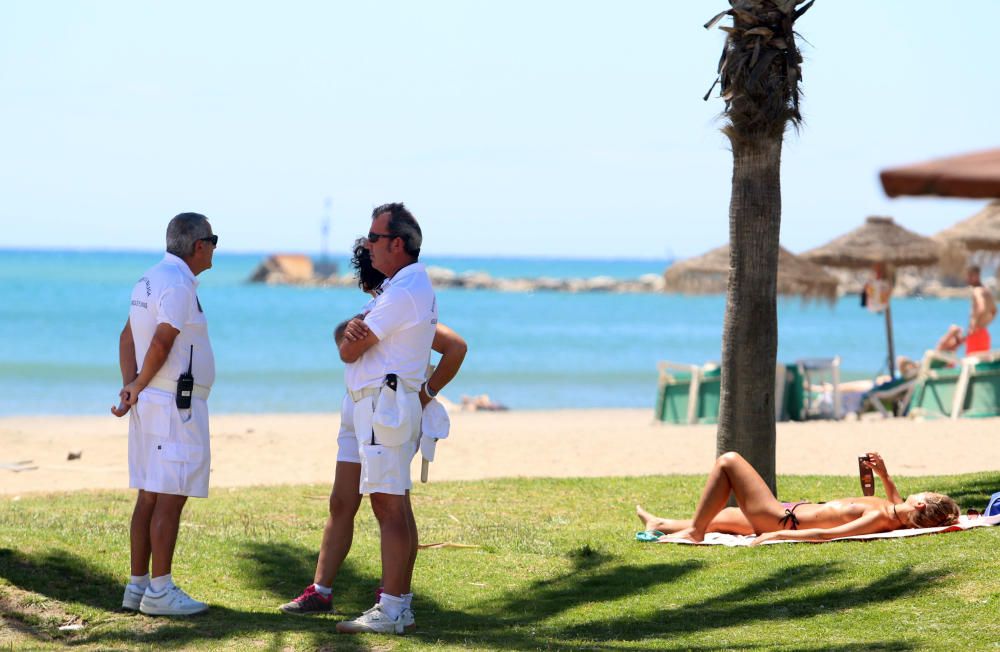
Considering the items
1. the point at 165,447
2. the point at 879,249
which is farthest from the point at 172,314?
the point at 879,249

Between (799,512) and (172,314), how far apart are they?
3758 mm

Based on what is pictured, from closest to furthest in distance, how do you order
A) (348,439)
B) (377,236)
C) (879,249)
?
1. (377,236)
2. (348,439)
3. (879,249)

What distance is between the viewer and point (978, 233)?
66.6 ft

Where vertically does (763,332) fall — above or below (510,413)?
above

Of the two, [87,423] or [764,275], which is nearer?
[764,275]

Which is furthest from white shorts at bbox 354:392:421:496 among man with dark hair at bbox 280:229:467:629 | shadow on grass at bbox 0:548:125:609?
shadow on grass at bbox 0:548:125:609

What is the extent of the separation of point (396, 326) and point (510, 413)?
1804cm

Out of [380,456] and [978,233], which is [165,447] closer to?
[380,456]

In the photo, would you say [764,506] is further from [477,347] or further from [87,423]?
[477,347]

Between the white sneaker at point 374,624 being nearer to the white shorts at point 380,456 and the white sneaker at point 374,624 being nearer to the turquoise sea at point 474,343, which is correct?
the white shorts at point 380,456

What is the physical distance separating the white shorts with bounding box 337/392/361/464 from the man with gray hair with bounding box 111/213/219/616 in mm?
599

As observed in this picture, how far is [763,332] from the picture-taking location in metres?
8.21

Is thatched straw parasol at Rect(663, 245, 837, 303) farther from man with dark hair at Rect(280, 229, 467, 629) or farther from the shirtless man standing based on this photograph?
man with dark hair at Rect(280, 229, 467, 629)

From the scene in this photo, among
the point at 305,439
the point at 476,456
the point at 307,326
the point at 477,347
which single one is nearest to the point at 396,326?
the point at 476,456
